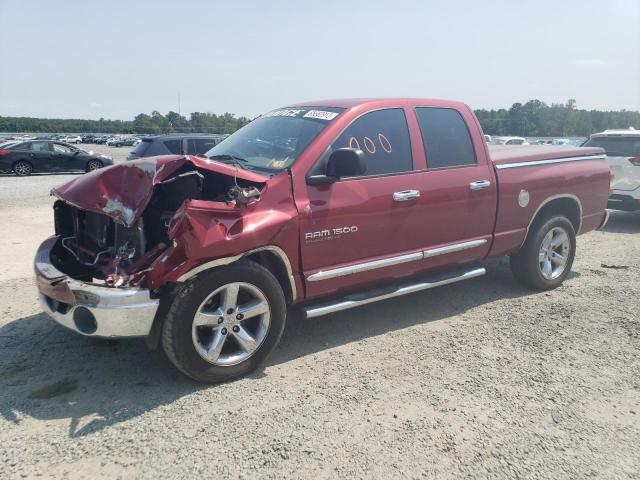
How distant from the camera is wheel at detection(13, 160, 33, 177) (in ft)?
61.3

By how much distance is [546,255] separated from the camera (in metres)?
5.59

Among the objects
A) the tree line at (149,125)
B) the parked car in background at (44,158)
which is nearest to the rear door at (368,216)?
the parked car in background at (44,158)

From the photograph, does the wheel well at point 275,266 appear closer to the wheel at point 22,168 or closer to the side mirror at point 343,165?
the side mirror at point 343,165

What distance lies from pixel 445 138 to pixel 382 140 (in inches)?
30.2

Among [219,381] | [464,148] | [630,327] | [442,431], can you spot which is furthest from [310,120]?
[630,327]

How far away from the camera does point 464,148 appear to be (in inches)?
190

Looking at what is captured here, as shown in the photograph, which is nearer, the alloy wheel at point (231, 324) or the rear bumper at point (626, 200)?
the alloy wheel at point (231, 324)

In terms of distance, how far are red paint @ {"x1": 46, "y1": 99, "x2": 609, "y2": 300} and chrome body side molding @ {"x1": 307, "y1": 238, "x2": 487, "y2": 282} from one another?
0.04 metres

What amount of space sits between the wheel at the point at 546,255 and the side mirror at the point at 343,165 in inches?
102

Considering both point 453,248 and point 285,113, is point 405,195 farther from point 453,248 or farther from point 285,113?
point 285,113

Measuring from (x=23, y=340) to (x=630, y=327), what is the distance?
526 cm

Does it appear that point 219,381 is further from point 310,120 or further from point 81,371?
point 310,120

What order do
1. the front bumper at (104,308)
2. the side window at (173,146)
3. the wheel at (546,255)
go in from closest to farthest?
1. the front bumper at (104,308)
2. the wheel at (546,255)
3. the side window at (173,146)

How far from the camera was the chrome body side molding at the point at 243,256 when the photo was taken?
328cm
